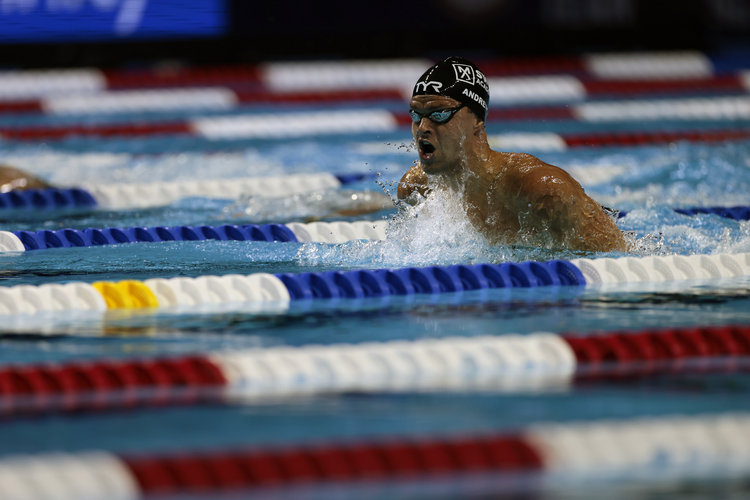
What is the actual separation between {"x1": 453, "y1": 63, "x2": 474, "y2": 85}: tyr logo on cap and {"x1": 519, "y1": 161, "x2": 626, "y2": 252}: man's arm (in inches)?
14.8

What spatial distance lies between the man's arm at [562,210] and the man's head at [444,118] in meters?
0.25

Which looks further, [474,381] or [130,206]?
[130,206]

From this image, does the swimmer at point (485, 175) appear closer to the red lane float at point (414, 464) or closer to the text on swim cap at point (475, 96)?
the text on swim cap at point (475, 96)

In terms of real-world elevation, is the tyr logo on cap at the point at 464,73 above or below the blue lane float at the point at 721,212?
above

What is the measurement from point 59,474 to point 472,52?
894 cm

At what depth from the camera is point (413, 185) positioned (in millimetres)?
4133

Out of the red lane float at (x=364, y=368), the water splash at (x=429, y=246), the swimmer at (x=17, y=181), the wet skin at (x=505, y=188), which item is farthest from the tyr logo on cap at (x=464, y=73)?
Result: the swimmer at (x=17, y=181)

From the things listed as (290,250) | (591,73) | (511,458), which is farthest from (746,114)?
(511,458)

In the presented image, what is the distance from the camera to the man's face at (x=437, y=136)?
3730 millimetres

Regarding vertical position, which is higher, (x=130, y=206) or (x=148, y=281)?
(x=130, y=206)

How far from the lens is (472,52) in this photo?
10508 millimetres

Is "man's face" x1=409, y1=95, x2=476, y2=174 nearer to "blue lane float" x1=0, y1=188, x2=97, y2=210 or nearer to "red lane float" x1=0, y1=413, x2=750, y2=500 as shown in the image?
"red lane float" x1=0, y1=413, x2=750, y2=500

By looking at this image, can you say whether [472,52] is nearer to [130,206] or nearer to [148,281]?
[130,206]

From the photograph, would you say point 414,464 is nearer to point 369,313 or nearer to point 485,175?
point 369,313
